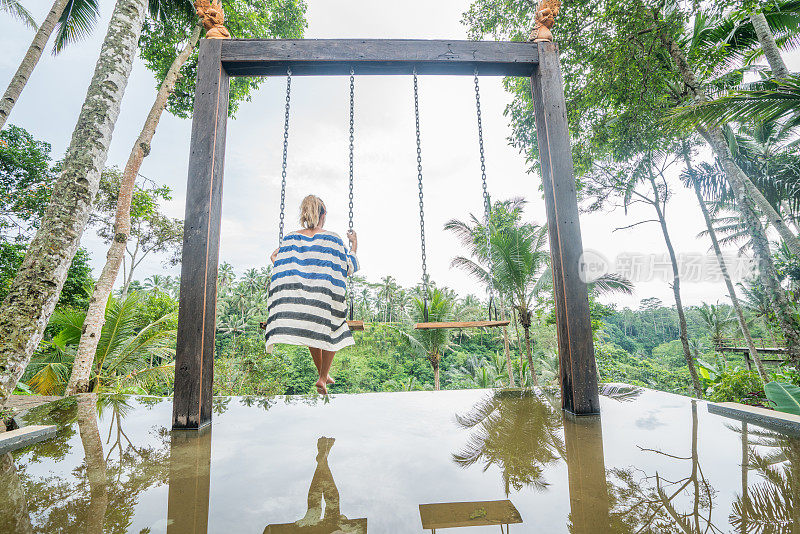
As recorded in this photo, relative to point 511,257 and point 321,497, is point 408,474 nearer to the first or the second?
point 321,497

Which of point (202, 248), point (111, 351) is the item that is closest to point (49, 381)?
point (111, 351)

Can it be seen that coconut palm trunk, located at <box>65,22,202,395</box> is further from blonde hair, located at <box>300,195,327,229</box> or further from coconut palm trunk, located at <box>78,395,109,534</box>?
blonde hair, located at <box>300,195,327,229</box>

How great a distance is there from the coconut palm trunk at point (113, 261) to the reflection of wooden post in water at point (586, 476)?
21.1ft

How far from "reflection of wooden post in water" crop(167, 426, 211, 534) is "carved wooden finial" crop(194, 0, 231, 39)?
7.99 ft

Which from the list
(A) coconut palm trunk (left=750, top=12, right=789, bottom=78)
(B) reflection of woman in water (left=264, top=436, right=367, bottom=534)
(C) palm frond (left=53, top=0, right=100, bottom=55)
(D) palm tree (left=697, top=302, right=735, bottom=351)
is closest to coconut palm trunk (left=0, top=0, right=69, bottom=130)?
(C) palm frond (left=53, top=0, right=100, bottom=55)

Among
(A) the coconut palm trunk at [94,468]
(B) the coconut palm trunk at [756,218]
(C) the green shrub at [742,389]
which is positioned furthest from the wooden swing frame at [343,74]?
(C) the green shrub at [742,389]

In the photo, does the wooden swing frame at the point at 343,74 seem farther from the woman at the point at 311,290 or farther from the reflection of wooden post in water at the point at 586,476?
the woman at the point at 311,290

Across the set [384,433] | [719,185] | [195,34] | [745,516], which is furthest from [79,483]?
[719,185]

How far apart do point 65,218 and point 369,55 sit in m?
2.20

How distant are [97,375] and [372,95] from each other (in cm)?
3747

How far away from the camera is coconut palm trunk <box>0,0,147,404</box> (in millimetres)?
1904

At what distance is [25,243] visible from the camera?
9.75 metres

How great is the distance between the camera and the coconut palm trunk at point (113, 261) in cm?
509

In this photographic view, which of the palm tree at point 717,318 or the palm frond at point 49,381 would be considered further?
the palm tree at point 717,318
